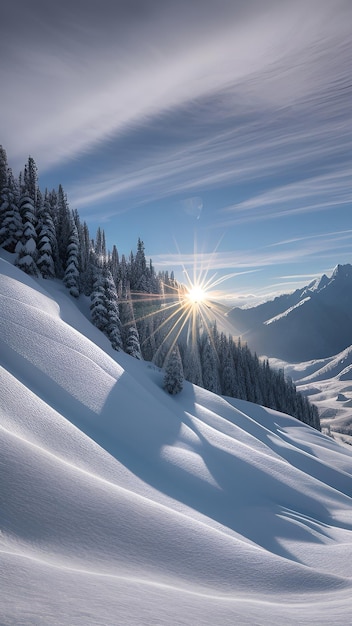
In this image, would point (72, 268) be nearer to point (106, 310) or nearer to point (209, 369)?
point (106, 310)

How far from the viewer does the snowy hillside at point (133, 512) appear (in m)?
4.70

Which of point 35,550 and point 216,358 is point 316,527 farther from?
point 216,358

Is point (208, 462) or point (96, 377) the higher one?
point (96, 377)

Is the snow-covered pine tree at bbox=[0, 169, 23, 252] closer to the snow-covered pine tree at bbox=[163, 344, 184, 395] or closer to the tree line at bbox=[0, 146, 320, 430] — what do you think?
the tree line at bbox=[0, 146, 320, 430]

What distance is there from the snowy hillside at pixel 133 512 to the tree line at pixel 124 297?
1381 cm

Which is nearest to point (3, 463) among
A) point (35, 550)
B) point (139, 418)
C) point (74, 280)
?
point (35, 550)

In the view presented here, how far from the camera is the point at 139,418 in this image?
60.7 ft

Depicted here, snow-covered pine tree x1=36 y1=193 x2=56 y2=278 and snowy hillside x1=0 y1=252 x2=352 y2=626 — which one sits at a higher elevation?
snow-covered pine tree x1=36 y1=193 x2=56 y2=278

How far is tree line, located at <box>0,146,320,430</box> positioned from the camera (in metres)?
37.6

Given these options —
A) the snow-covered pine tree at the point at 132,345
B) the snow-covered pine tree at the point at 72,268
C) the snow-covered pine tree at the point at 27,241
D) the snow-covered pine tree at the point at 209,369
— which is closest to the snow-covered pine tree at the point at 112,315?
the snow-covered pine tree at the point at 132,345

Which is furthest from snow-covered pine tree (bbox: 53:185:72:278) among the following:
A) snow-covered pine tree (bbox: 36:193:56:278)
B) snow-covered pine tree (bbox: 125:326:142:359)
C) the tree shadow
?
the tree shadow

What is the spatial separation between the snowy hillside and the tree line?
13806 mm

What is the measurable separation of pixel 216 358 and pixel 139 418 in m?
55.1

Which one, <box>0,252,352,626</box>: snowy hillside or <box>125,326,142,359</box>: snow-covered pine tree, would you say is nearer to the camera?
<box>0,252,352,626</box>: snowy hillside
